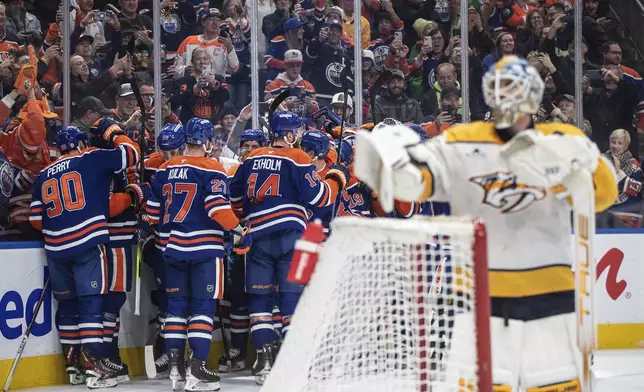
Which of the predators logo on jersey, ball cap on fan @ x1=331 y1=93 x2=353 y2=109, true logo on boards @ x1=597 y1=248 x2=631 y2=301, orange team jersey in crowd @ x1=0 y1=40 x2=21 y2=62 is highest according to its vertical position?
orange team jersey in crowd @ x1=0 y1=40 x2=21 y2=62

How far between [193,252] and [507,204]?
276 centimetres

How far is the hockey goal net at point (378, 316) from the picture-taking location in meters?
3.21

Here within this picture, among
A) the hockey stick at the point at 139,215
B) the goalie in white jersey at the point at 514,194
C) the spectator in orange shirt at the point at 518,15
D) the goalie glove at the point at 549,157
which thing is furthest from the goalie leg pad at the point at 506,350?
the spectator in orange shirt at the point at 518,15

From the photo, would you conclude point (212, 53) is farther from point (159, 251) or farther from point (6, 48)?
point (159, 251)

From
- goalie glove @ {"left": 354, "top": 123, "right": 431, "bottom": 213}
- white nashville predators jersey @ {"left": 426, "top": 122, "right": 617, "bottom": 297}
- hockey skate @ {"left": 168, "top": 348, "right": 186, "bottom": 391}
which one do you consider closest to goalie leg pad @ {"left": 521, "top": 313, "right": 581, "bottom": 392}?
white nashville predators jersey @ {"left": 426, "top": 122, "right": 617, "bottom": 297}

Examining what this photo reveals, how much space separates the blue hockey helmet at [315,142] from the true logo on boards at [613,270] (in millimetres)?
2102

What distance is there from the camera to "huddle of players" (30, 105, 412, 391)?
19.1 feet

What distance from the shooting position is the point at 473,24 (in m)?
8.66

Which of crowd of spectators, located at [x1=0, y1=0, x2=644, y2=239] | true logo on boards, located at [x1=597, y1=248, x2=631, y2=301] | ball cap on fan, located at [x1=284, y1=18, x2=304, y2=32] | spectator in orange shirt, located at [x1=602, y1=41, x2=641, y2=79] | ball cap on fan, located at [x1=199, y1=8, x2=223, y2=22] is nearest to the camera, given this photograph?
crowd of spectators, located at [x1=0, y1=0, x2=644, y2=239]

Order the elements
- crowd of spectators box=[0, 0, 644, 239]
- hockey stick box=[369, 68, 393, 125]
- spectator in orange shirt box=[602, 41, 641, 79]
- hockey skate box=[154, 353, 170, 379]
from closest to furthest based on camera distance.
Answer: hockey skate box=[154, 353, 170, 379] < crowd of spectators box=[0, 0, 644, 239] < hockey stick box=[369, 68, 393, 125] < spectator in orange shirt box=[602, 41, 641, 79]

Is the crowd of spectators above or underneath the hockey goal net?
above

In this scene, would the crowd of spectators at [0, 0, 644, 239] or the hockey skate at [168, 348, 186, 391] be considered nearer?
the hockey skate at [168, 348, 186, 391]

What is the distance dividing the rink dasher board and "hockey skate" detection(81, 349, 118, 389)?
226 mm

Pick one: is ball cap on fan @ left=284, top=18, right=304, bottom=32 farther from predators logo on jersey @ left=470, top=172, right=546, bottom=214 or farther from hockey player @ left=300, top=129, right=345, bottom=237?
predators logo on jersey @ left=470, top=172, right=546, bottom=214
